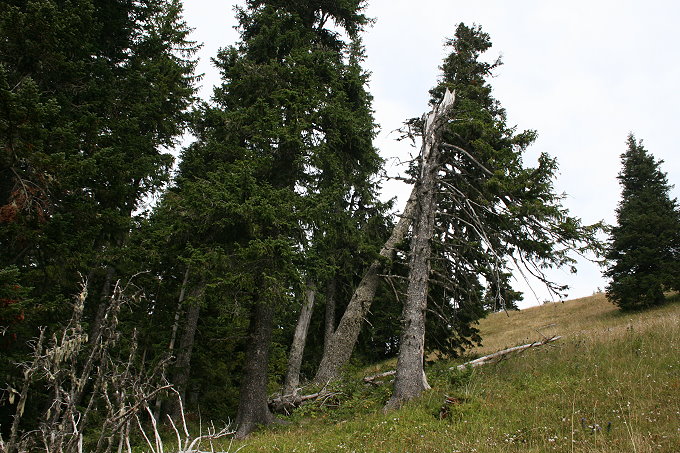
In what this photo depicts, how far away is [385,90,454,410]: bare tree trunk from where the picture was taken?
844 centimetres

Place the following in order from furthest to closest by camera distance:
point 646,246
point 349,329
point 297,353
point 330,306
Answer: point 646,246 < point 330,306 < point 297,353 < point 349,329

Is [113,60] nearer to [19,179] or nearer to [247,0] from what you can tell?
[247,0]

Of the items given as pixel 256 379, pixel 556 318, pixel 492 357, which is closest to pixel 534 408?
pixel 492 357

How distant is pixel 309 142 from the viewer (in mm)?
11164

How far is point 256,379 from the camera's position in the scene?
9336 millimetres

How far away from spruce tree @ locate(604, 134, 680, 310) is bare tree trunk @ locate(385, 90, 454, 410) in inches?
560

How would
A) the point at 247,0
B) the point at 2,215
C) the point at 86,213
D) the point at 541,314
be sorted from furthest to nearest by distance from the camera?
the point at 541,314, the point at 247,0, the point at 86,213, the point at 2,215

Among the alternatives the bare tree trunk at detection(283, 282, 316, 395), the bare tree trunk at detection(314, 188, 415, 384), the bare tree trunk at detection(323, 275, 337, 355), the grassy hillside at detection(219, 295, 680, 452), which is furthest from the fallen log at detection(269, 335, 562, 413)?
the bare tree trunk at detection(323, 275, 337, 355)

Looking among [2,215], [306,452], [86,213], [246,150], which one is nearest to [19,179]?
[2,215]

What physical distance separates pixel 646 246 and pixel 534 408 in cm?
2059

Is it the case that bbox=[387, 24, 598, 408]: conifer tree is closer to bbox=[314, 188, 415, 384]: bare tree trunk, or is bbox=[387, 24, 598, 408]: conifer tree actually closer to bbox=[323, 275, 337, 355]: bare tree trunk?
bbox=[314, 188, 415, 384]: bare tree trunk

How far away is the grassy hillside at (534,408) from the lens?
5215 millimetres

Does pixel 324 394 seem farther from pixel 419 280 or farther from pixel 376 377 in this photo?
pixel 419 280

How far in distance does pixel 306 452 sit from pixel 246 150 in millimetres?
7138
